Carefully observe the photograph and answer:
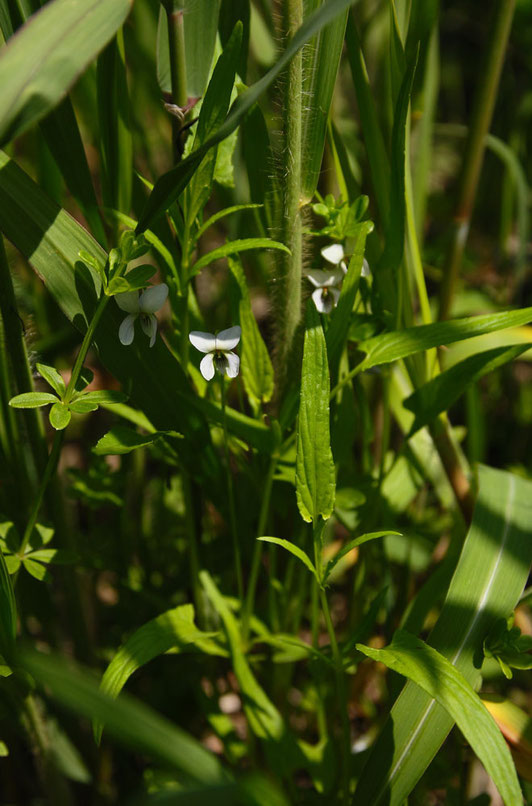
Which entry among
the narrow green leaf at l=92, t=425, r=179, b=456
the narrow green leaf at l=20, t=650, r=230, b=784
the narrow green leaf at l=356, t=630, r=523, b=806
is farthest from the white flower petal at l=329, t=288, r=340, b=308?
the narrow green leaf at l=20, t=650, r=230, b=784

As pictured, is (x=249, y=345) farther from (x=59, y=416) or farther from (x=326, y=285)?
(x=59, y=416)

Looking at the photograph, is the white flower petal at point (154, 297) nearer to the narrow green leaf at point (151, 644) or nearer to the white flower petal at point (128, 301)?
the white flower petal at point (128, 301)

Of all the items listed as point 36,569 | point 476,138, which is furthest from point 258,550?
point 476,138

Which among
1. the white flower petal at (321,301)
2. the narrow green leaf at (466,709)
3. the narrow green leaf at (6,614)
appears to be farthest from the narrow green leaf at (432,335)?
the narrow green leaf at (6,614)

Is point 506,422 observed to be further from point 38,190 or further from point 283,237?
point 38,190

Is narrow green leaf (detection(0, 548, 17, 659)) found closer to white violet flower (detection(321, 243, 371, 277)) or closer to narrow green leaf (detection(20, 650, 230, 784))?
narrow green leaf (detection(20, 650, 230, 784))

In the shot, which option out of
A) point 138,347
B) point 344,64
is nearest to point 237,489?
point 138,347
